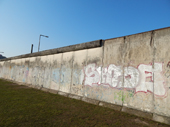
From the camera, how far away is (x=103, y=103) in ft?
17.1

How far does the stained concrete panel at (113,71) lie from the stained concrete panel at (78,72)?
1.49 meters

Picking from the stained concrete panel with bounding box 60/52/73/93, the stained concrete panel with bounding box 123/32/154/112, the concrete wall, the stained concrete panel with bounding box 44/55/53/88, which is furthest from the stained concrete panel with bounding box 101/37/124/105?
the stained concrete panel with bounding box 44/55/53/88

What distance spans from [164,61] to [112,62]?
81.6 inches

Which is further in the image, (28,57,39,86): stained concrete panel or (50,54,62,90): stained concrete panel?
(28,57,39,86): stained concrete panel

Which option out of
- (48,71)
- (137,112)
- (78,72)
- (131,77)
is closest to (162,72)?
(131,77)

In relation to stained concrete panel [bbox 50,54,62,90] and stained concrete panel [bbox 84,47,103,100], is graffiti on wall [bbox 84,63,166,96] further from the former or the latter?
stained concrete panel [bbox 50,54,62,90]

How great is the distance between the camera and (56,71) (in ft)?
27.1

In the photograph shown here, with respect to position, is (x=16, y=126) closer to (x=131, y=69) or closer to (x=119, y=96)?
(x=119, y=96)

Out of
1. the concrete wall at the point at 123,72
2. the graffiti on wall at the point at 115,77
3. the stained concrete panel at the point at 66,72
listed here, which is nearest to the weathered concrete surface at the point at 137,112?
the concrete wall at the point at 123,72

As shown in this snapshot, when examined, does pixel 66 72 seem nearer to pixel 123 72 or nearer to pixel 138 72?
pixel 123 72

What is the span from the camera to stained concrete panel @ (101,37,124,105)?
16.0 feet

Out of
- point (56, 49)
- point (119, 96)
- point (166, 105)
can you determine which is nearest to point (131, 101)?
point (119, 96)

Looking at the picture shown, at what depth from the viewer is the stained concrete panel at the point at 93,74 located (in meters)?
5.66

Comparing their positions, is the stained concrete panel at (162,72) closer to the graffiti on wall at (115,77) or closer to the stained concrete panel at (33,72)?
the graffiti on wall at (115,77)
